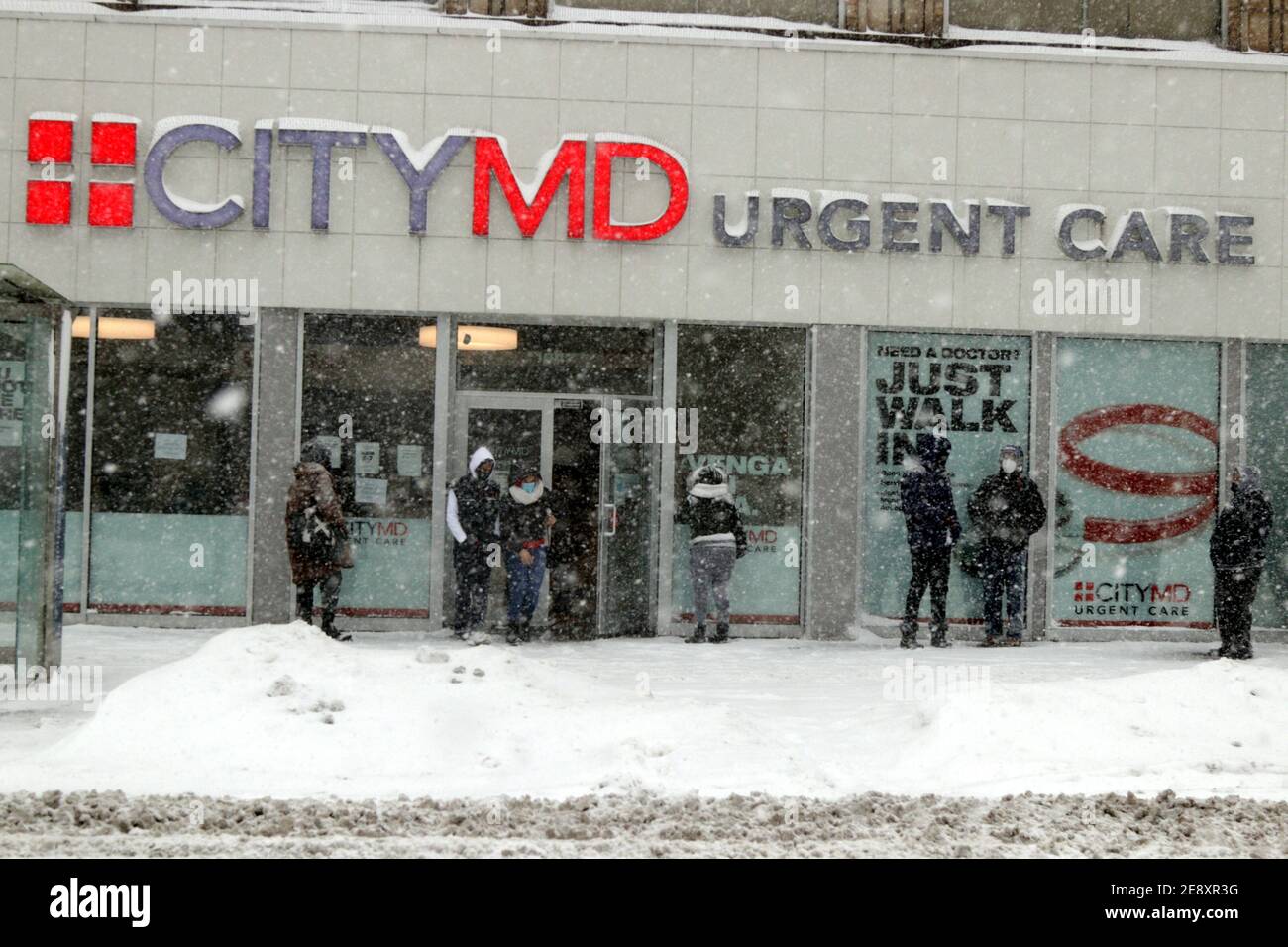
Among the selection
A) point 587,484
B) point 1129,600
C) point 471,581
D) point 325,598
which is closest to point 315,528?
point 325,598

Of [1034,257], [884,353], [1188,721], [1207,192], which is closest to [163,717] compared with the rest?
[1188,721]

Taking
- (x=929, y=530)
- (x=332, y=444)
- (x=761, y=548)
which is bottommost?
(x=761, y=548)

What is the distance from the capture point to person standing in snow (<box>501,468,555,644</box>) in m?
13.3

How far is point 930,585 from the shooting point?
13.7m

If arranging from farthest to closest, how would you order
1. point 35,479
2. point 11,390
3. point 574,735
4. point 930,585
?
point 11,390 → point 930,585 → point 35,479 → point 574,735

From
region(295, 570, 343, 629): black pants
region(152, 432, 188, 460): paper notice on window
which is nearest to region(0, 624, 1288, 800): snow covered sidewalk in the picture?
region(295, 570, 343, 629): black pants

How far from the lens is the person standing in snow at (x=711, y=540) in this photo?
1359 cm

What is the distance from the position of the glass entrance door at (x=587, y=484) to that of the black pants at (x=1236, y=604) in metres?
5.68

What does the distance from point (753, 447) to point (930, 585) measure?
7.82 ft

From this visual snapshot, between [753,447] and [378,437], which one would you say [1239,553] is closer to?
[753,447]

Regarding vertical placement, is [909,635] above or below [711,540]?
below

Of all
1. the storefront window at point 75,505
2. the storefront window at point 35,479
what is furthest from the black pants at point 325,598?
the storefront window at point 35,479

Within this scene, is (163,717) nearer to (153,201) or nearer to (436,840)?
(436,840)

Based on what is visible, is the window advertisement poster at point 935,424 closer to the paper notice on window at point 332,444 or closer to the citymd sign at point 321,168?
the citymd sign at point 321,168
